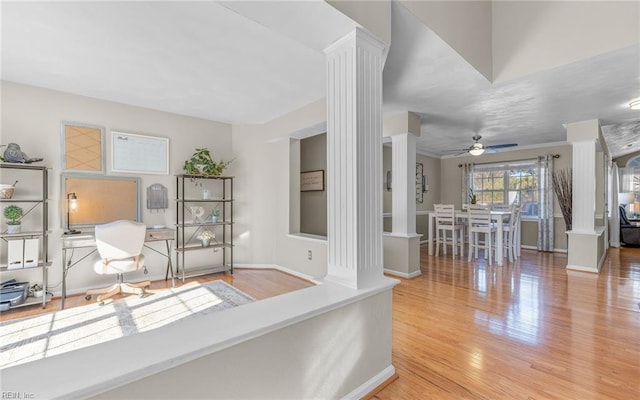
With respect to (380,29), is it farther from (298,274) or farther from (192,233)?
(192,233)

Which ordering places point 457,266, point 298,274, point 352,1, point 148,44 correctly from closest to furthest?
1. point 352,1
2. point 148,44
3. point 298,274
4. point 457,266

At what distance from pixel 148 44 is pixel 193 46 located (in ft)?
1.10

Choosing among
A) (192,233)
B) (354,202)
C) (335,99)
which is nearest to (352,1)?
(335,99)

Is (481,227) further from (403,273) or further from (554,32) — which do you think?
(554,32)

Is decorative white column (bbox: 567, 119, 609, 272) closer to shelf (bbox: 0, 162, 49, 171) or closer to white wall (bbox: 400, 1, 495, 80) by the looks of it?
white wall (bbox: 400, 1, 495, 80)

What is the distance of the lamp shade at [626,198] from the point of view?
7023 mm

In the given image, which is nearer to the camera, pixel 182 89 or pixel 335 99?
pixel 335 99

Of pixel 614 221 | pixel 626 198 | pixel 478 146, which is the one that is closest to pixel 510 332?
pixel 478 146

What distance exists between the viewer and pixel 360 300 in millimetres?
1598

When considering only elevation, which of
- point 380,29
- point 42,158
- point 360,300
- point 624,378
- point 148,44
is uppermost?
point 148,44

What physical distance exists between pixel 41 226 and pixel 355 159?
144 inches

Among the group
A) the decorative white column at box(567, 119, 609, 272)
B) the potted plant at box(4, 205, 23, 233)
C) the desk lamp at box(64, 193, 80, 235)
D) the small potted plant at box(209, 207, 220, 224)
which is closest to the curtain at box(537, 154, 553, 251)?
the decorative white column at box(567, 119, 609, 272)

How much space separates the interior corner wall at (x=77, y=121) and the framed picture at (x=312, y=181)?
6.19 feet

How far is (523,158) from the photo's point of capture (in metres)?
6.28
